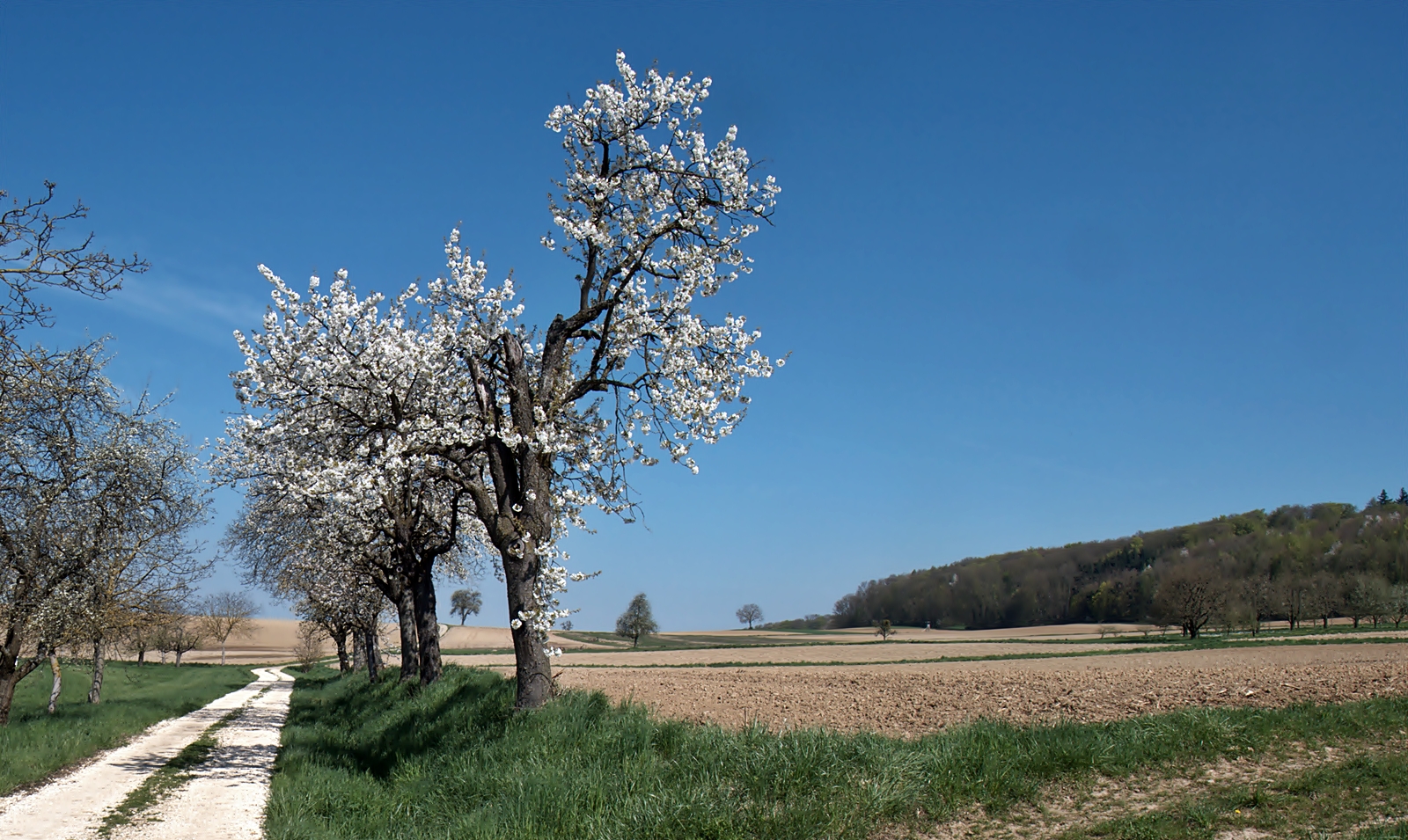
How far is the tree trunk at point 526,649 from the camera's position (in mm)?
13062

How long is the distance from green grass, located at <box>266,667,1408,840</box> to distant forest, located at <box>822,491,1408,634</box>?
221 feet

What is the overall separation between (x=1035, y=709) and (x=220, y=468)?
19018 millimetres

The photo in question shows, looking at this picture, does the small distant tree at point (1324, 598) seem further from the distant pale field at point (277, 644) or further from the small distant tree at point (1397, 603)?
the distant pale field at point (277, 644)

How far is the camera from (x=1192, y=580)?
67.9m

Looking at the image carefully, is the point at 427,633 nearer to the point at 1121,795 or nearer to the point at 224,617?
the point at 1121,795

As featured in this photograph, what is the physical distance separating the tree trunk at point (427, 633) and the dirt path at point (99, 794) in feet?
12.6

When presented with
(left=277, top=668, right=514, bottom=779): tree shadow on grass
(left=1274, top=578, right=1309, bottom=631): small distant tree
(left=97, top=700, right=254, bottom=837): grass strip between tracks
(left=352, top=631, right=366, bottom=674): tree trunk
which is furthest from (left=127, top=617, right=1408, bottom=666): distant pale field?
(left=97, top=700, right=254, bottom=837): grass strip between tracks

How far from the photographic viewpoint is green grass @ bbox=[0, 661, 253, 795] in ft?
47.0

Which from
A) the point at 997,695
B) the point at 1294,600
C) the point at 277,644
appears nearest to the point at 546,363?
the point at 997,695

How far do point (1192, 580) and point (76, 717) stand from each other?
74.1 meters

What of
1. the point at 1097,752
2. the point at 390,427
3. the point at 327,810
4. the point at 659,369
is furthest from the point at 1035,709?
the point at 390,427

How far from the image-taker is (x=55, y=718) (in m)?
21.1

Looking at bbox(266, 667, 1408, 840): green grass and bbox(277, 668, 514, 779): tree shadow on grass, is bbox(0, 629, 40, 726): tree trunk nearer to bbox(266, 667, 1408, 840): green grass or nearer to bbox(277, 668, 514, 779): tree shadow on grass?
bbox(277, 668, 514, 779): tree shadow on grass

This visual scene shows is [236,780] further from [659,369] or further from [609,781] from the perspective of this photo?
Answer: [659,369]
